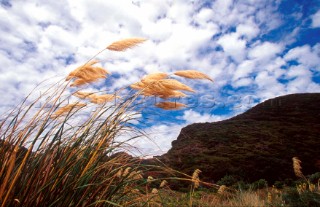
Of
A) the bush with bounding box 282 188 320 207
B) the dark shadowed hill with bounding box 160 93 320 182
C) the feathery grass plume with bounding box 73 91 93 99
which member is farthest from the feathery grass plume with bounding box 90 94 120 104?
the dark shadowed hill with bounding box 160 93 320 182

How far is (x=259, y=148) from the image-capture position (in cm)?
2300

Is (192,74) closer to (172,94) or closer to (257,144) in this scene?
(172,94)

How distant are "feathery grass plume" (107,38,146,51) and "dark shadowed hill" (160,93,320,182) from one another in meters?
11.7

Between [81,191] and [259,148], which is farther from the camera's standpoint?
[259,148]

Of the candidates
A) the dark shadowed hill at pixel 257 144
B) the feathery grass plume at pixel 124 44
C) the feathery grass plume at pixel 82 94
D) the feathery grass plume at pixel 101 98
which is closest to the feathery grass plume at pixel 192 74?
the feathery grass plume at pixel 124 44

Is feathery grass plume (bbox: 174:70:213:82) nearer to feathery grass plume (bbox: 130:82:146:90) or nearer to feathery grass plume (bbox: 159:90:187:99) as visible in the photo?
feathery grass plume (bbox: 159:90:187:99)

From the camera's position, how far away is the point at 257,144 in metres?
23.7

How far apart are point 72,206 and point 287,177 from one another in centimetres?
1946

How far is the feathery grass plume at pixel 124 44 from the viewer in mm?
2920

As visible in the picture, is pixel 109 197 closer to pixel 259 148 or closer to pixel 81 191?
pixel 81 191

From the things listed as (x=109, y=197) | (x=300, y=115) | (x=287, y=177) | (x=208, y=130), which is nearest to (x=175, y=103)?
(x=109, y=197)

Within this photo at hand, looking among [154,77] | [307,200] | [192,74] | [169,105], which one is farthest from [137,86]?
[307,200]

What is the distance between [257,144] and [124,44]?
22378mm

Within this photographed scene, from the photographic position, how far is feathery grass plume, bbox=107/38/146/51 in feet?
9.58
